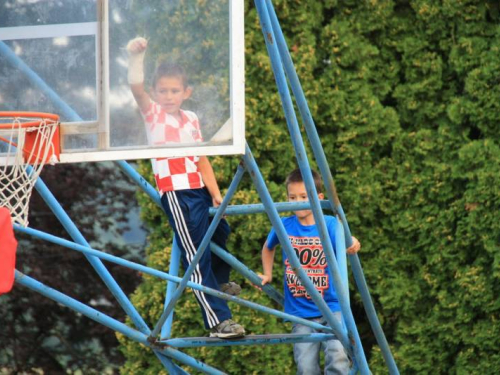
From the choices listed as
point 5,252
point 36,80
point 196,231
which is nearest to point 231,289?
point 196,231

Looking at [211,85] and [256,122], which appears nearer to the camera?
[211,85]

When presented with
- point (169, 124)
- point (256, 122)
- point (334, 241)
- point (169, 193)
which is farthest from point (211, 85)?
point (256, 122)

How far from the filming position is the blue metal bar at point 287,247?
5453mm

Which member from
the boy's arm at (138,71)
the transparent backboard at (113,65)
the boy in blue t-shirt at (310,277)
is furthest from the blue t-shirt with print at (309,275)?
the boy's arm at (138,71)

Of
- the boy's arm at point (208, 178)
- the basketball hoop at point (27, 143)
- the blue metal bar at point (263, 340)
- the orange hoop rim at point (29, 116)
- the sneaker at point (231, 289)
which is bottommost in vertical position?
the blue metal bar at point (263, 340)

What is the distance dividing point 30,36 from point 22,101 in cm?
32

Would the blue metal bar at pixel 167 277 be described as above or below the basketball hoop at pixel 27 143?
below

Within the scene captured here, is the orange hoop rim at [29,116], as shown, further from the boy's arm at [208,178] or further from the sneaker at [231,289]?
Result: the sneaker at [231,289]

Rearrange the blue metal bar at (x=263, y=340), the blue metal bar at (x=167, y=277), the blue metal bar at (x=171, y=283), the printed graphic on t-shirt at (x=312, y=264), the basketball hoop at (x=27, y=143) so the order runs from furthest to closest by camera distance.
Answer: the blue metal bar at (x=171, y=283) < the printed graphic on t-shirt at (x=312, y=264) < the blue metal bar at (x=263, y=340) < the blue metal bar at (x=167, y=277) < the basketball hoop at (x=27, y=143)

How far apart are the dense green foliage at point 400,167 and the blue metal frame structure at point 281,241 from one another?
1512 millimetres

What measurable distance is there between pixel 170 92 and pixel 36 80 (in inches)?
26.2

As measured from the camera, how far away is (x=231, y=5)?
5.42 meters

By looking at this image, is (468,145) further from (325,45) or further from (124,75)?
(124,75)

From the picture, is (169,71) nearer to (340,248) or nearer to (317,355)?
(340,248)
